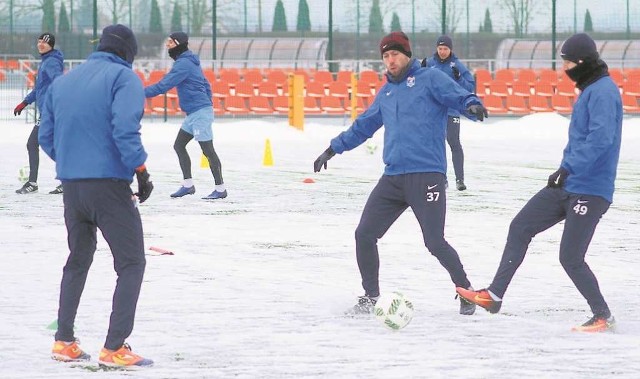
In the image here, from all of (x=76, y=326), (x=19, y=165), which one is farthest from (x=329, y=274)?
(x=19, y=165)

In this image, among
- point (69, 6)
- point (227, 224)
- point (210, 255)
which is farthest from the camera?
point (69, 6)

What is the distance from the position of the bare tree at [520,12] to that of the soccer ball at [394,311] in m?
36.3

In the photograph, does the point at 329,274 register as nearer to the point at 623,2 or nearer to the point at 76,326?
the point at 76,326

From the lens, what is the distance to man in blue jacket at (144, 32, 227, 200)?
15.8 m

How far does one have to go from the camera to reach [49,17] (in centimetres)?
4531

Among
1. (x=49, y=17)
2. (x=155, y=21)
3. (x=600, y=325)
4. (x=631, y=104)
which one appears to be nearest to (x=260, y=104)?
(x=631, y=104)

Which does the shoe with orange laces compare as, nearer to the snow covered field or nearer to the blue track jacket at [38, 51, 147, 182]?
the snow covered field

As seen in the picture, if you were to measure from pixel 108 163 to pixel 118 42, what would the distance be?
2.11ft

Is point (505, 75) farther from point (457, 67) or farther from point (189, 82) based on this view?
point (189, 82)

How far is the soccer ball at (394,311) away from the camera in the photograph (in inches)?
325

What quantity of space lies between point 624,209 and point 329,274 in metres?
5.69

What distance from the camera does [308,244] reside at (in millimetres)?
12555

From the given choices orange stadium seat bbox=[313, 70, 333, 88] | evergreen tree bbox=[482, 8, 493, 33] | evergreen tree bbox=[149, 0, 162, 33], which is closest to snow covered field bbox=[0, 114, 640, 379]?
orange stadium seat bbox=[313, 70, 333, 88]

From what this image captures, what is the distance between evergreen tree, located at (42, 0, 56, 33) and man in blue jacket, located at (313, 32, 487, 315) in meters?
37.7
